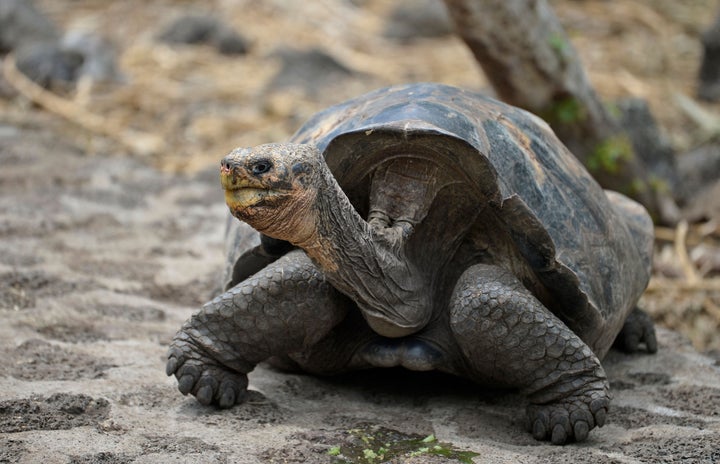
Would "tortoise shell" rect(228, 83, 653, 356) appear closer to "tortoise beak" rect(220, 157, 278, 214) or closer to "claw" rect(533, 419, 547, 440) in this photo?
"claw" rect(533, 419, 547, 440)

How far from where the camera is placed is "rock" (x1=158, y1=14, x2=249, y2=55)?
10.5 meters

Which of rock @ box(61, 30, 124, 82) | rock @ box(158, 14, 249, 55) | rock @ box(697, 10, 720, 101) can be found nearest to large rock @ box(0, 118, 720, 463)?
rock @ box(61, 30, 124, 82)

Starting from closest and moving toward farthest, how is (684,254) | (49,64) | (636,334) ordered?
(636,334), (684,254), (49,64)

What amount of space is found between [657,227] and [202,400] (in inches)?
169

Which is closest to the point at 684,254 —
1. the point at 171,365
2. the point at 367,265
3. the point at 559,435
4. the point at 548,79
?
the point at 548,79

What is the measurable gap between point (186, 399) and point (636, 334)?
1.87 metres

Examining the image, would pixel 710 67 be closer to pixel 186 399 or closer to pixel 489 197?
pixel 489 197

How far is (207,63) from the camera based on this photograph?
396 inches

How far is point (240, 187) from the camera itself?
8.10ft

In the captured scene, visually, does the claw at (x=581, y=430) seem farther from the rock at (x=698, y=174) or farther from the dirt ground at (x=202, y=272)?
the rock at (x=698, y=174)

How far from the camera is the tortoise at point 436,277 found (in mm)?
2957

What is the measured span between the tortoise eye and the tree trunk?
2789 millimetres

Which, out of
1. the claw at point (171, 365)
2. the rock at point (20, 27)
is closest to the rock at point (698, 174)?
the claw at point (171, 365)

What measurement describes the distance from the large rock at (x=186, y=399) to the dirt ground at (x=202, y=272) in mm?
10
